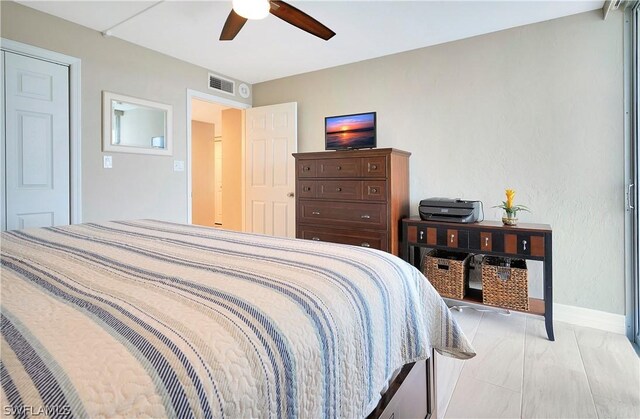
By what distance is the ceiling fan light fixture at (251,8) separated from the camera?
6.00ft

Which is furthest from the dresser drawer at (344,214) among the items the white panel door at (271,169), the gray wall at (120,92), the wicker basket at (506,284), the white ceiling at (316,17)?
the white ceiling at (316,17)

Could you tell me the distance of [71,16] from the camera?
2.63 meters

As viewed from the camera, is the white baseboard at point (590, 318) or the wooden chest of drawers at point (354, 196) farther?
the wooden chest of drawers at point (354, 196)

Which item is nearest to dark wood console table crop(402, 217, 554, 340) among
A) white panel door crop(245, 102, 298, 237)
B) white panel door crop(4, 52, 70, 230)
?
white panel door crop(245, 102, 298, 237)

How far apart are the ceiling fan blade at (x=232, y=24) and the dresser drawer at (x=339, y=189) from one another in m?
1.43

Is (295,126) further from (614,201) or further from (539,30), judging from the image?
(614,201)

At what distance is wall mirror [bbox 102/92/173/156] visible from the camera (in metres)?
2.94

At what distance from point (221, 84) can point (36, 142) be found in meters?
1.95

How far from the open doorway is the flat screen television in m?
1.36

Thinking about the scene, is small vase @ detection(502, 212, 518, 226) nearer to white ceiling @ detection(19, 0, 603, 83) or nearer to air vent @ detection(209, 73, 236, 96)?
white ceiling @ detection(19, 0, 603, 83)

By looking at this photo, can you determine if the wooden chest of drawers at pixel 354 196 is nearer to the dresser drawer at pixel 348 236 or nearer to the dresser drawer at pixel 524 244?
the dresser drawer at pixel 348 236

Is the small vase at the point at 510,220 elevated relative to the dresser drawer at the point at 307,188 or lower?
lower

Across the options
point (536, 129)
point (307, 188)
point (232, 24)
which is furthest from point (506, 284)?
point (232, 24)

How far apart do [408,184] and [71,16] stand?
10.4ft
